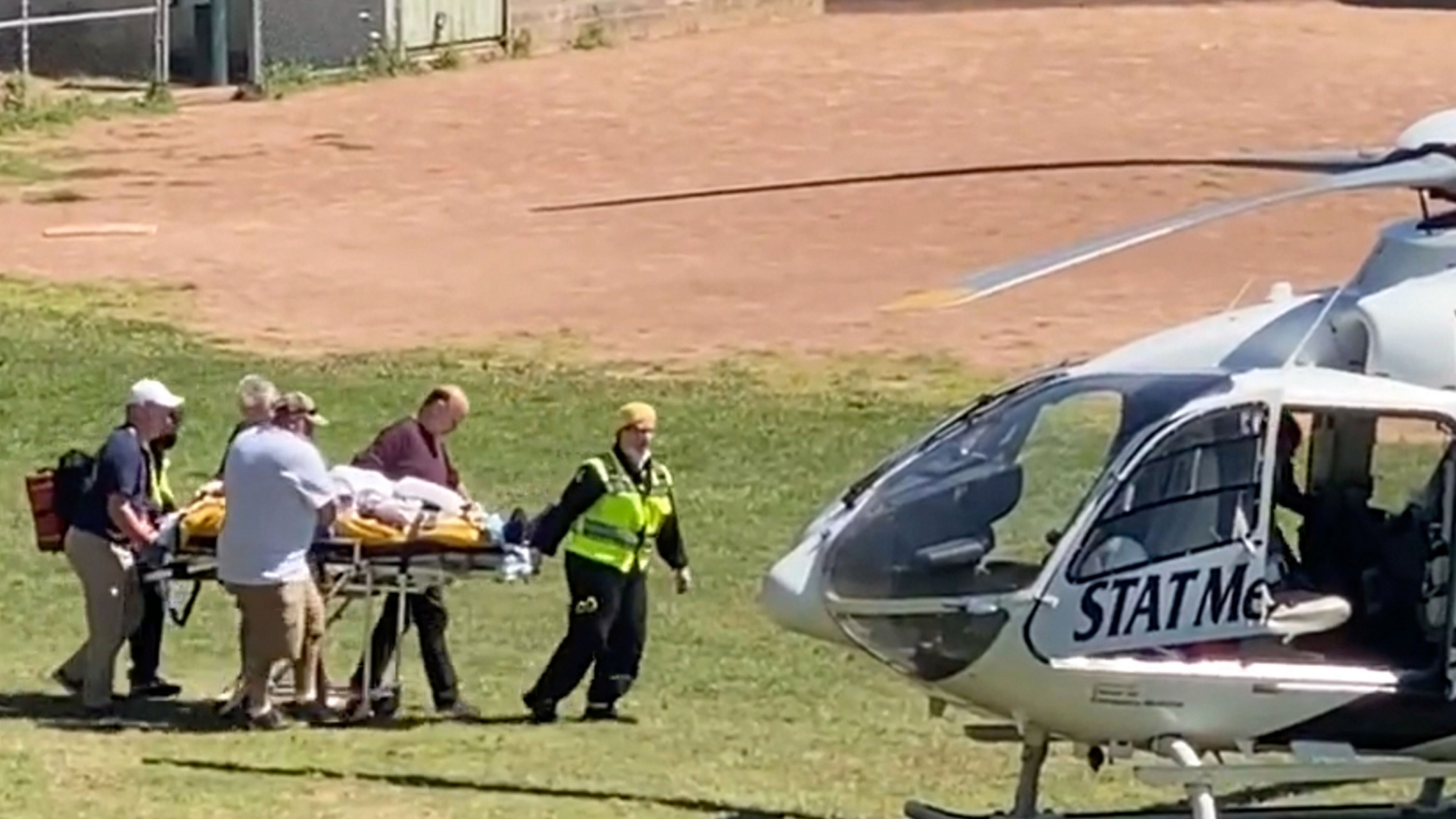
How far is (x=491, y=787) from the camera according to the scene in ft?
43.7

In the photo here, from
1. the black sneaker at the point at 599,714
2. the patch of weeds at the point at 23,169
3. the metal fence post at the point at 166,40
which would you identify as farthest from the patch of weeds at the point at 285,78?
the black sneaker at the point at 599,714

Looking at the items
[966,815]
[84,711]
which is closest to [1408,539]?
[966,815]

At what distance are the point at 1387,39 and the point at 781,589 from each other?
117 feet

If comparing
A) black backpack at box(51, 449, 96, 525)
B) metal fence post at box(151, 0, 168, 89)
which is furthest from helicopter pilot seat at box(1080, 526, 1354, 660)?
metal fence post at box(151, 0, 168, 89)

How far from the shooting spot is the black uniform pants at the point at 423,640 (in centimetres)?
1488

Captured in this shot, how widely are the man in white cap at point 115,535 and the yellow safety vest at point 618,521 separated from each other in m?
1.88

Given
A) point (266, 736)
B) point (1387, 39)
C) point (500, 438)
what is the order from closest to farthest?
point (266, 736), point (500, 438), point (1387, 39)

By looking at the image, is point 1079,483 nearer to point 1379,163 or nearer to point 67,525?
point 1379,163

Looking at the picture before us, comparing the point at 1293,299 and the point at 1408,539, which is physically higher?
the point at 1293,299

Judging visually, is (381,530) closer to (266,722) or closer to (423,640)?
(423,640)

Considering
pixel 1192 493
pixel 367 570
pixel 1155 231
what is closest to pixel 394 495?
pixel 367 570

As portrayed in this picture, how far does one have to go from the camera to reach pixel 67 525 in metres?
15.1

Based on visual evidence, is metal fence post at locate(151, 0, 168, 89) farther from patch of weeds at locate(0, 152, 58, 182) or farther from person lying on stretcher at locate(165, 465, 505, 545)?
person lying on stretcher at locate(165, 465, 505, 545)

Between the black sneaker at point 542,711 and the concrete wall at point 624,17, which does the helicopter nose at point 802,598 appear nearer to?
the black sneaker at point 542,711
